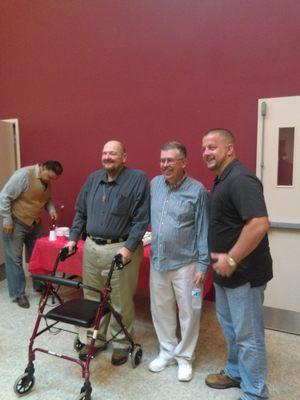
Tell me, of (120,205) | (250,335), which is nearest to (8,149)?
(120,205)

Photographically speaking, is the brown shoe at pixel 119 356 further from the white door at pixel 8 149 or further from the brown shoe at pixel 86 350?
the white door at pixel 8 149

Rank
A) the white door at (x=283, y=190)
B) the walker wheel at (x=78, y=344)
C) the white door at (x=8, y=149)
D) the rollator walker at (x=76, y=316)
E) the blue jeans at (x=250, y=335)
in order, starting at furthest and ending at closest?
the white door at (x=8, y=149), the white door at (x=283, y=190), the walker wheel at (x=78, y=344), the rollator walker at (x=76, y=316), the blue jeans at (x=250, y=335)

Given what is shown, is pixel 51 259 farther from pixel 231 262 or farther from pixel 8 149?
pixel 231 262

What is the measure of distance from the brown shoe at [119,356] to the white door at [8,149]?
243 centimetres

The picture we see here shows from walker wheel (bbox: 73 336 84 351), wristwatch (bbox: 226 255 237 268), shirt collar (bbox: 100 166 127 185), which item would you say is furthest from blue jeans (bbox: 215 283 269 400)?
walker wheel (bbox: 73 336 84 351)

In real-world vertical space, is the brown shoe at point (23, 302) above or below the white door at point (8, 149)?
below

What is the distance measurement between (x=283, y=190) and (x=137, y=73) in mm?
1803

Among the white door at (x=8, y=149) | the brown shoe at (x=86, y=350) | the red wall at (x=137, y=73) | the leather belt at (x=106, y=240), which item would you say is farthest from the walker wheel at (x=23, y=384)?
the white door at (x=8, y=149)

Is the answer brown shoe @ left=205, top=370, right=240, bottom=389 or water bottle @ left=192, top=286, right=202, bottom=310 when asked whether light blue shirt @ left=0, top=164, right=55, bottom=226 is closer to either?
water bottle @ left=192, top=286, right=202, bottom=310

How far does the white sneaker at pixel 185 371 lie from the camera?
2.19 m

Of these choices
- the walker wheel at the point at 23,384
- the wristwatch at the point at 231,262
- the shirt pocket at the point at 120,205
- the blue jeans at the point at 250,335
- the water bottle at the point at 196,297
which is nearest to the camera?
the wristwatch at the point at 231,262

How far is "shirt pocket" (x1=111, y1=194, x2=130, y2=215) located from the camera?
227 centimetres

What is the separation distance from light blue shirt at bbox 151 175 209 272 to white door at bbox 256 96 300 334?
1047mm

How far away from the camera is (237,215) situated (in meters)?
1.75
